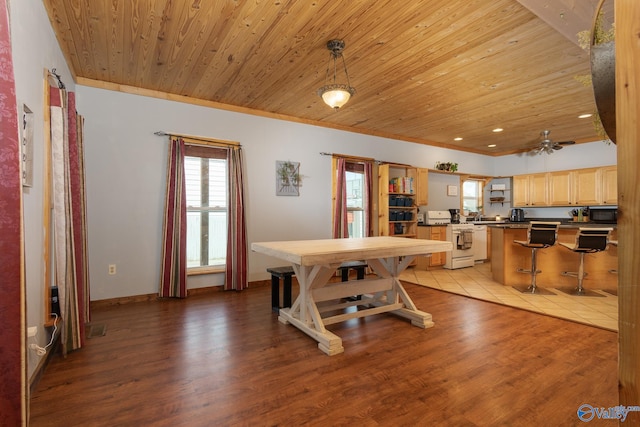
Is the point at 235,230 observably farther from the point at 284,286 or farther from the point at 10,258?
the point at 10,258

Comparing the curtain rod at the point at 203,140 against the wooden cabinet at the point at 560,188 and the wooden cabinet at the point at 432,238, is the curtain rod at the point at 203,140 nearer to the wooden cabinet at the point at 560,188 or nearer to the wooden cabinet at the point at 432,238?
the wooden cabinet at the point at 432,238

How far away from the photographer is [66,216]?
7.62 ft

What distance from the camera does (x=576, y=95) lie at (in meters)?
3.95

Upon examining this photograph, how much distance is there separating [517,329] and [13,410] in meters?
3.36

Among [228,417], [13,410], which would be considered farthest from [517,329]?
[13,410]

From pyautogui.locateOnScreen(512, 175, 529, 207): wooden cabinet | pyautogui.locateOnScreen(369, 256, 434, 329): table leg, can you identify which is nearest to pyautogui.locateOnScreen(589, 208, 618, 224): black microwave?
pyautogui.locateOnScreen(512, 175, 529, 207): wooden cabinet

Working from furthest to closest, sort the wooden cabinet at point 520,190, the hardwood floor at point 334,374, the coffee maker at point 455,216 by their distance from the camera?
the wooden cabinet at point 520,190 → the coffee maker at point 455,216 → the hardwood floor at point 334,374

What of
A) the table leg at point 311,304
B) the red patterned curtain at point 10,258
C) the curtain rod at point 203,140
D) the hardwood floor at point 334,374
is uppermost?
the curtain rod at point 203,140

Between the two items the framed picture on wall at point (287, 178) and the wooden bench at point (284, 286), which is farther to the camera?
the framed picture on wall at point (287, 178)

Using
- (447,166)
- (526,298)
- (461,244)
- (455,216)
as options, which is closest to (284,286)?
(526,298)

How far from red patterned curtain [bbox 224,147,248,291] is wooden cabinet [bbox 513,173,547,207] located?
621 centimetres

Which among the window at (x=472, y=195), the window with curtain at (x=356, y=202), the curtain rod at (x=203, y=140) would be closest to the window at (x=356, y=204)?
the window with curtain at (x=356, y=202)

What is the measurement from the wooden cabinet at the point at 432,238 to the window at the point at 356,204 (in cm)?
132

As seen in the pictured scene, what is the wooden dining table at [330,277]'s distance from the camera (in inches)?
95.9
